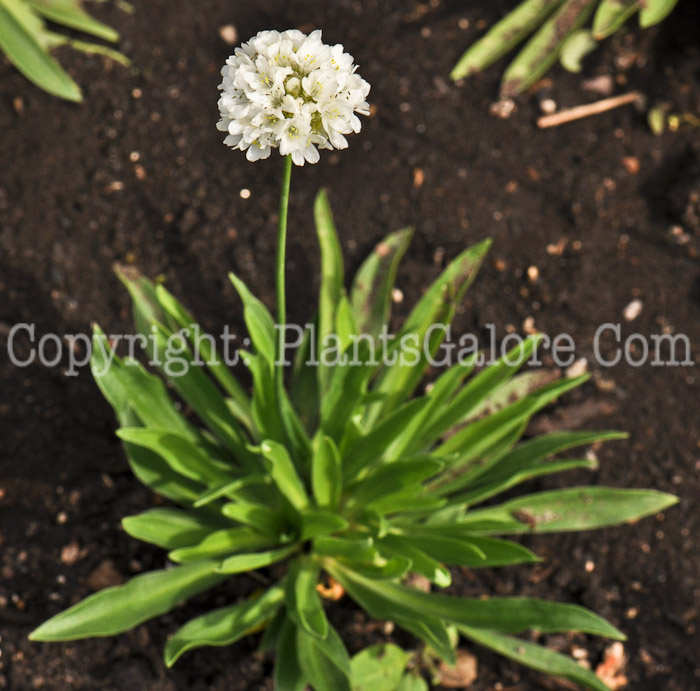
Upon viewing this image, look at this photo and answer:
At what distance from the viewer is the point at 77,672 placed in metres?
2.36

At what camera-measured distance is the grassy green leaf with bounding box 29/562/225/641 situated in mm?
2039

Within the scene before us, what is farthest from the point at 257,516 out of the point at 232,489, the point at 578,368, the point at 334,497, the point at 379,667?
the point at 578,368

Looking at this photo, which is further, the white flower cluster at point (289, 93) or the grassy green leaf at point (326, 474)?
the grassy green leaf at point (326, 474)

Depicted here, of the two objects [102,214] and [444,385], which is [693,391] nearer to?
[444,385]

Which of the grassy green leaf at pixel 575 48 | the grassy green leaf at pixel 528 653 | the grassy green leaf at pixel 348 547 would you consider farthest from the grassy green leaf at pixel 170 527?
the grassy green leaf at pixel 575 48

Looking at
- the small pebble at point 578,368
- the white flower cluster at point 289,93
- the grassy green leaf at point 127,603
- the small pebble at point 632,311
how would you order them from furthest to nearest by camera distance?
the small pebble at point 632,311 → the small pebble at point 578,368 → the grassy green leaf at point 127,603 → the white flower cluster at point 289,93

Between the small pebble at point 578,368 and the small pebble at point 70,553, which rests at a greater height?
the small pebble at point 578,368

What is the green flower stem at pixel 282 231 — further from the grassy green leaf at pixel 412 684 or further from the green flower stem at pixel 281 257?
the grassy green leaf at pixel 412 684

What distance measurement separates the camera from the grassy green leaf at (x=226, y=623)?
2.03m

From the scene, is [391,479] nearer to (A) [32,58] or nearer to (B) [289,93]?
(B) [289,93]

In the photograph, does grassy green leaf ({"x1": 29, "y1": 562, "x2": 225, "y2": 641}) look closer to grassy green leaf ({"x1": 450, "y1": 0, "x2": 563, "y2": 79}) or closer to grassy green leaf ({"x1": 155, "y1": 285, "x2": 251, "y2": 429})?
grassy green leaf ({"x1": 155, "y1": 285, "x2": 251, "y2": 429})

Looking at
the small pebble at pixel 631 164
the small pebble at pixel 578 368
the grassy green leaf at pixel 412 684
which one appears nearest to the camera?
the grassy green leaf at pixel 412 684

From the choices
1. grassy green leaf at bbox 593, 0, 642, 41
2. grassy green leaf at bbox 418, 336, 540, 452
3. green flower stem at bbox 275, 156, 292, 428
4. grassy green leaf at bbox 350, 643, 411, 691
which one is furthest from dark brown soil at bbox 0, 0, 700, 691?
green flower stem at bbox 275, 156, 292, 428

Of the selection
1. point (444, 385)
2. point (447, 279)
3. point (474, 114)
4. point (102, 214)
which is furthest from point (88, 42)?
point (444, 385)
